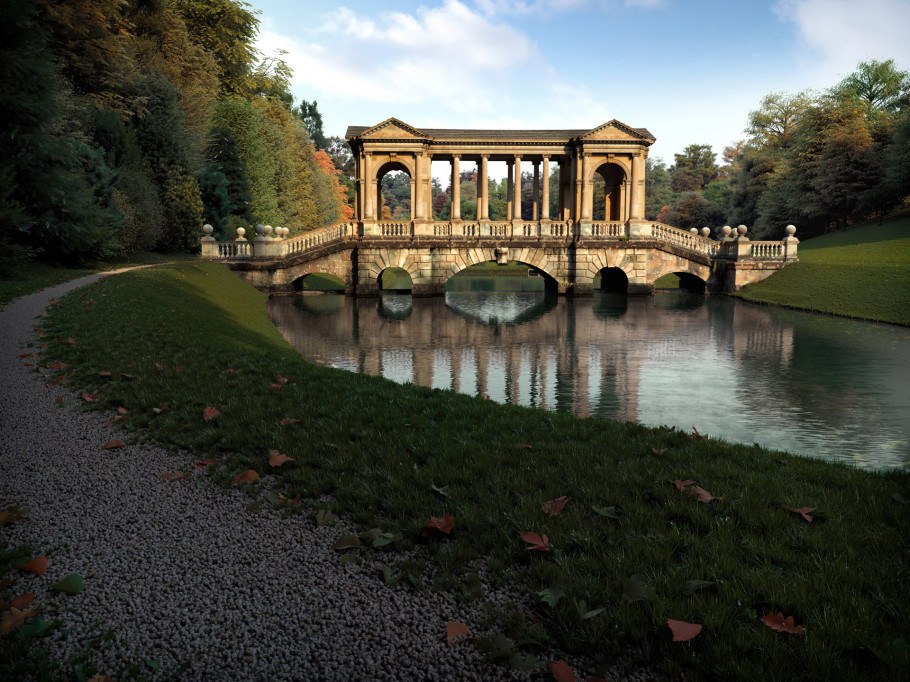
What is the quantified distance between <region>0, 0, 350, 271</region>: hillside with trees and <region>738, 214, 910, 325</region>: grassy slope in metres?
34.3

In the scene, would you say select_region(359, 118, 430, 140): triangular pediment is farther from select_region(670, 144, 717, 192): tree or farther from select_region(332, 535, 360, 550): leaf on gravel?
select_region(670, 144, 717, 192): tree

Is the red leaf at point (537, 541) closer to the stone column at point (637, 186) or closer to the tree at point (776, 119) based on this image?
the stone column at point (637, 186)

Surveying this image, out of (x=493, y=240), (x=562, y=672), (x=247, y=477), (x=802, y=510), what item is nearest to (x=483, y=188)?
(x=493, y=240)

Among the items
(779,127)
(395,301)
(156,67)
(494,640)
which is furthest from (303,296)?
(779,127)

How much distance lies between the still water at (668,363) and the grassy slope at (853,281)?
203 centimetres

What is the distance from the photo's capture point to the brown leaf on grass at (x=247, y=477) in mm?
6289

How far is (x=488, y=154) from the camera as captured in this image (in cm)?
3978

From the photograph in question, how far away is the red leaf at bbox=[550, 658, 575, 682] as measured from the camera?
11.0 ft

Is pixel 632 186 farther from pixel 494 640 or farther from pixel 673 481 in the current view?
pixel 494 640

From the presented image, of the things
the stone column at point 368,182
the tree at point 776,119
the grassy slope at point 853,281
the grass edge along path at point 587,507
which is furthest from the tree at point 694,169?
the grass edge along path at point 587,507

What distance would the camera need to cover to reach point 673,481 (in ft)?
19.7

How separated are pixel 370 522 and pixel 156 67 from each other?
143 feet

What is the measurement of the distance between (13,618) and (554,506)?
4.11 meters

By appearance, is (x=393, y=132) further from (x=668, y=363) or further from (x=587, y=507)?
(x=587, y=507)
